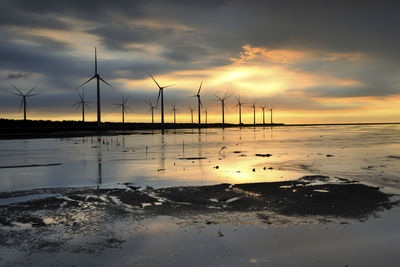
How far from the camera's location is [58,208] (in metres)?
13.3

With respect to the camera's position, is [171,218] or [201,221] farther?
[171,218]

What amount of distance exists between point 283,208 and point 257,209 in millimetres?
1023

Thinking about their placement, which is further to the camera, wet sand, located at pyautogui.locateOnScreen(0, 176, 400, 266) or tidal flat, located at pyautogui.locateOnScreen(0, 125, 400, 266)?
wet sand, located at pyautogui.locateOnScreen(0, 176, 400, 266)

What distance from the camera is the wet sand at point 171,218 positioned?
873 cm

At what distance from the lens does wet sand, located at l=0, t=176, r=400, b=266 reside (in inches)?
344

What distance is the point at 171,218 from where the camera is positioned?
468 inches

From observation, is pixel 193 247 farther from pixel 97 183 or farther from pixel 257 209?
pixel 97 183

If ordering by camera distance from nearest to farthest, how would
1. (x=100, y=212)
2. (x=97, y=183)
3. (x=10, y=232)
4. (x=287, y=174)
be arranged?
1. (x=10, y=232)
2. (x=100, y=212)
3. (x=97, y=183)
4. (x=287, y=174)

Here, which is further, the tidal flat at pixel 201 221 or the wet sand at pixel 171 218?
the wet sand at pixel 171 218

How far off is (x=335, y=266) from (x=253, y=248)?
206 centimetres

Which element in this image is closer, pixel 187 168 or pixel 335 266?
pixel 335 266

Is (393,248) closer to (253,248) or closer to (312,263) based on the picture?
(312,263)

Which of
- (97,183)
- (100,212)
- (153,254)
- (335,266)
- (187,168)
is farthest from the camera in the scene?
(187,168)

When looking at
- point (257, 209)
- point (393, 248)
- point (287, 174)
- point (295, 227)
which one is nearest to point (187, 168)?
point (287, 174)
